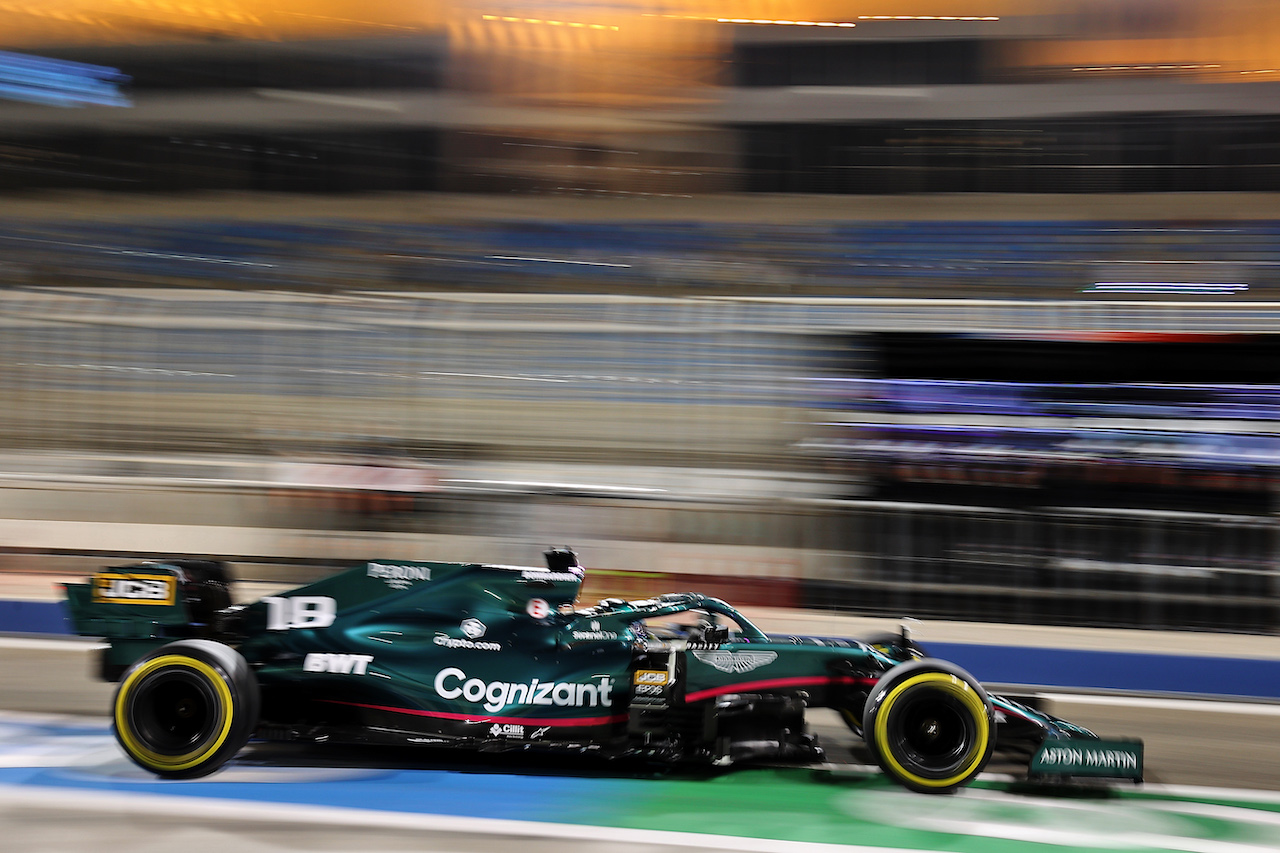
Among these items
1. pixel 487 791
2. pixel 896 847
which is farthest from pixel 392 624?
pixel 896 847

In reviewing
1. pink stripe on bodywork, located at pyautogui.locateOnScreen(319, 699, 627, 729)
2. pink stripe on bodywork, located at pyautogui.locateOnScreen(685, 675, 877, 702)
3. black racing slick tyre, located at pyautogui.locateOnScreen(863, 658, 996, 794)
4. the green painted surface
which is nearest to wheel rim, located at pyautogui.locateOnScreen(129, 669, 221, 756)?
pink stripe on bodywork, located at pyautogui.locateOnScreen(319, 699, 627, 729)

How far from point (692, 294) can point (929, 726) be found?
560cm

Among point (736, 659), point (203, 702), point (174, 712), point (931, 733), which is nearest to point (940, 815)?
point (931, 733)

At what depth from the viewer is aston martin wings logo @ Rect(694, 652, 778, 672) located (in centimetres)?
382

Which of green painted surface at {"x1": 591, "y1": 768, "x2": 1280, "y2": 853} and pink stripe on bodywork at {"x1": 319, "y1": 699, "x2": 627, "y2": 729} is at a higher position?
pink stripe on bodywork at {"x1": 319, "y1": 699, "x2": 627, "y2": 729}

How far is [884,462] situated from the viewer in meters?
6.86

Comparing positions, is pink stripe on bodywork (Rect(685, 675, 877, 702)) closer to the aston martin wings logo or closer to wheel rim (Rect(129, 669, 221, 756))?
the aston martin wings logo

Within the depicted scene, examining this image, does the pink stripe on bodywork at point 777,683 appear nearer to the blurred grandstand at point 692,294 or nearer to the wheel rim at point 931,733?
the wheel rim at point 931,733

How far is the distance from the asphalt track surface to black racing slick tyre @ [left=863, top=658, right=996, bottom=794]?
0.11 m

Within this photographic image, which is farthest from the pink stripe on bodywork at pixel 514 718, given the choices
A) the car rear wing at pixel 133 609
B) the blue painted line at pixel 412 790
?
the car rear wing at pixel 133 609

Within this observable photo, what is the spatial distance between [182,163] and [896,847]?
36.0 ft

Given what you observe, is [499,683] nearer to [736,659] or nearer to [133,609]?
[736,659]

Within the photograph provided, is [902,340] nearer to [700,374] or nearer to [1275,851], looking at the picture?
[700,374]

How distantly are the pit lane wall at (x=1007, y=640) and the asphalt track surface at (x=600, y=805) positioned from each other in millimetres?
351
